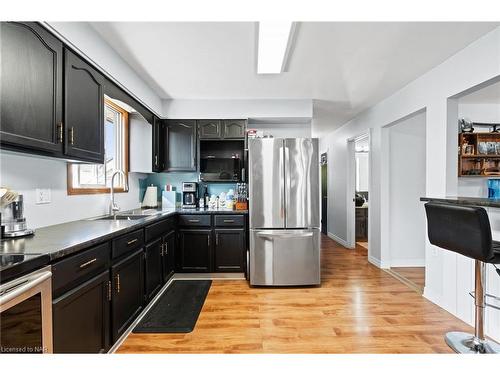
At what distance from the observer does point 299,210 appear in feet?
10.1

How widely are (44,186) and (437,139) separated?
355 cm

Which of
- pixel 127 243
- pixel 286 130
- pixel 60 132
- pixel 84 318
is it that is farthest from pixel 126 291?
pixel 286 130

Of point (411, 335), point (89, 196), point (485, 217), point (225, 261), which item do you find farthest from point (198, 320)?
point (485, 217)

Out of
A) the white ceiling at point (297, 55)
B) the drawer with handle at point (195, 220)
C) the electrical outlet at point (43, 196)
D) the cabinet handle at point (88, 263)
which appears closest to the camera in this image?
the cabinet handle at point (88, 263)

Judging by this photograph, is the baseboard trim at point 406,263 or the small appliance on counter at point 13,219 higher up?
the small appliance on counter at point 13,219

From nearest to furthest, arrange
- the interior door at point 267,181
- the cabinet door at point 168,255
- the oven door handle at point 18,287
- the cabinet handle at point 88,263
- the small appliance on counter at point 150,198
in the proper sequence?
the oven door handle at point 18,287 < the cabinet handle at point 88,263 < the cabinet door at point 168,255 < the interior door at point 267,181 < the small appliance on counter at point 150,198

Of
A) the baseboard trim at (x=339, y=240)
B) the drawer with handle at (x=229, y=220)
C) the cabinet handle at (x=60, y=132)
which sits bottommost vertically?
the baseboard trim at (x=339, y=240)

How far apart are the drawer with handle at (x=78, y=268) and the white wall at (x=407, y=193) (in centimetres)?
372

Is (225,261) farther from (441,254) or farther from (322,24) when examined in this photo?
(322,24)

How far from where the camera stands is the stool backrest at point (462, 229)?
1414mm

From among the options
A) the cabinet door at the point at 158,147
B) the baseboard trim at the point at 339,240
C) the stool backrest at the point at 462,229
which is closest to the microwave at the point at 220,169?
the cabinet door at the point at 158,147

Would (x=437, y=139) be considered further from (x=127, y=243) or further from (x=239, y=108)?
(x=127, y=243)

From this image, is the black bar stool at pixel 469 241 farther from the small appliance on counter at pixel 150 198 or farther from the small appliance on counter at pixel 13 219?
the small appliance on counter at pixel 150 198

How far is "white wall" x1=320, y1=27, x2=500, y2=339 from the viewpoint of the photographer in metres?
2.14
